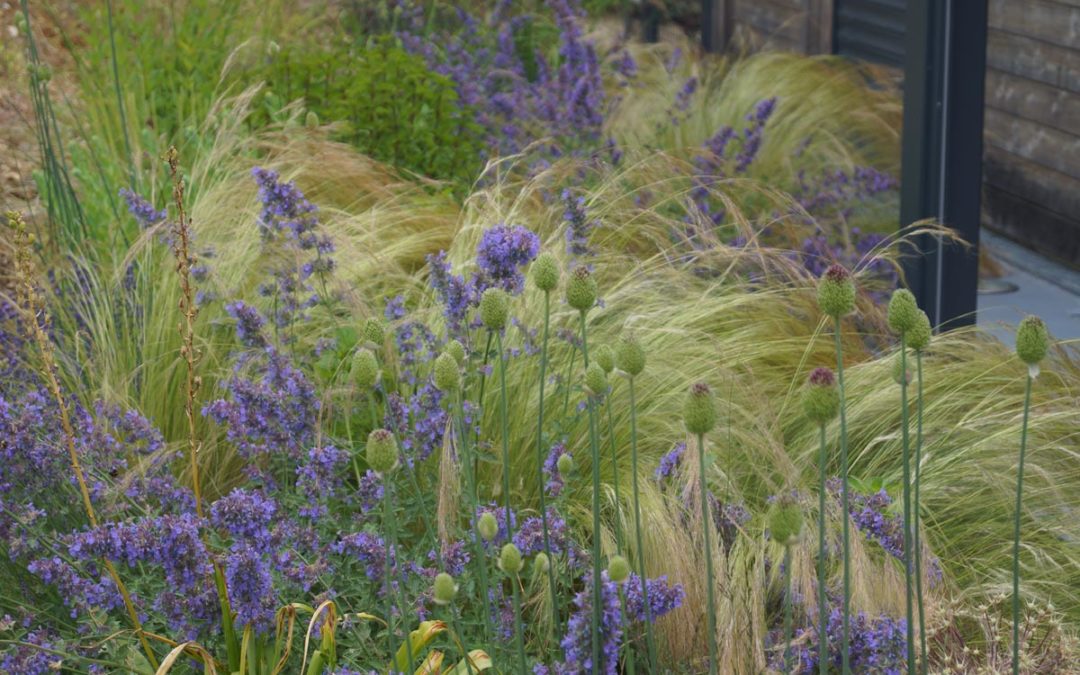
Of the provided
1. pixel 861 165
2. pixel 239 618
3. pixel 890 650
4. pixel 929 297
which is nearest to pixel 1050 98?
pixel 929 297

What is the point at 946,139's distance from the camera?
455cm

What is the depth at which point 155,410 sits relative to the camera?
138 inches

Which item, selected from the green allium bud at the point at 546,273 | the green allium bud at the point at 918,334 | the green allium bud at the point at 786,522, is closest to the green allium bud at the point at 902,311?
the green allium bud at the point at 918,334

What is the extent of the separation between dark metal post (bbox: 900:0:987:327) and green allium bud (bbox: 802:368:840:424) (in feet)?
10.3

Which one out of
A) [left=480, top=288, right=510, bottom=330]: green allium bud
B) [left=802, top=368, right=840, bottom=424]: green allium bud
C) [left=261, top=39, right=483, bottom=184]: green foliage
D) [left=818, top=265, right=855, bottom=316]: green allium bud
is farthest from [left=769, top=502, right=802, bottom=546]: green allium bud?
[left=261, top=39, right=483, bottom=184]: green foliage

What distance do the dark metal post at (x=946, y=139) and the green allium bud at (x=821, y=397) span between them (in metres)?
3.13

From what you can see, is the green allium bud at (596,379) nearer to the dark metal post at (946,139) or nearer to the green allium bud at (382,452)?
the green allium bud at (382,452)

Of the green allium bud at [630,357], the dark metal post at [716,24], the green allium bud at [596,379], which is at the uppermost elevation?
the green allium bud at [630,357]

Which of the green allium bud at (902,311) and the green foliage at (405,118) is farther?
the green foliage at (405,118)

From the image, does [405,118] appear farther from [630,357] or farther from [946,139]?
[630,357]

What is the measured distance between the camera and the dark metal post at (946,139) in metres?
4.44

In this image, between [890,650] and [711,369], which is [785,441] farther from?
[890,650]

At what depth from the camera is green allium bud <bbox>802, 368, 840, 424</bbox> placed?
4.73 feet

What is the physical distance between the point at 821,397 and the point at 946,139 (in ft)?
11.0
